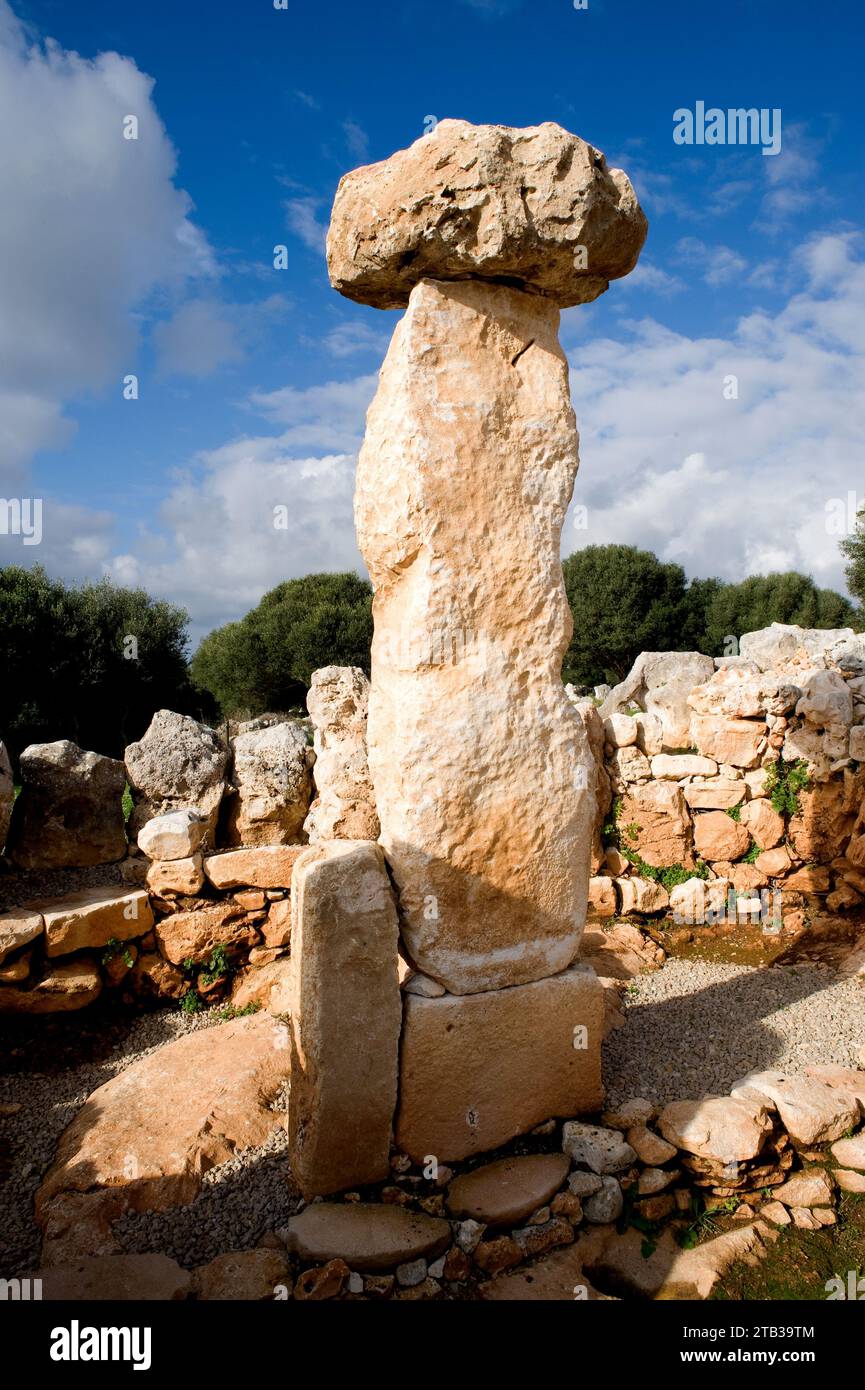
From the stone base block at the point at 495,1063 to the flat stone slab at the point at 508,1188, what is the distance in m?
0.15

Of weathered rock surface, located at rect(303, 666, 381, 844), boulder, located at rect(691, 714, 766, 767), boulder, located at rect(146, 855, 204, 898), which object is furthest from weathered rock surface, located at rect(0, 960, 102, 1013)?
boulder, located at rect(691, 714, 766, 767)

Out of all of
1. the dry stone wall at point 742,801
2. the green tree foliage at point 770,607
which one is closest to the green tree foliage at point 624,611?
the green tree foliage at point 770,607

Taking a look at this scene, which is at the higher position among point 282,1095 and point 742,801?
point 742,801

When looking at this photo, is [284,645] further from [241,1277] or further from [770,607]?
[241,1277]

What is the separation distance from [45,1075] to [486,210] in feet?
18.5

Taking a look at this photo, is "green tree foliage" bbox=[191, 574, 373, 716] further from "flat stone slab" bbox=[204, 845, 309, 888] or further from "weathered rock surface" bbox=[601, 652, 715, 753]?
"flat stone slab" bbox=[204, 845, 309, 888]

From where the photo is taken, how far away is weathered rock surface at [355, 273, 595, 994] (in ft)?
12.1

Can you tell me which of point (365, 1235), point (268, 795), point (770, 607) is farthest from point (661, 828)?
point (770, 607)

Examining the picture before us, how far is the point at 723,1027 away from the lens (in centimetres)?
529

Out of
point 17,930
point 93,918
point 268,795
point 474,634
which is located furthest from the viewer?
point 268,795

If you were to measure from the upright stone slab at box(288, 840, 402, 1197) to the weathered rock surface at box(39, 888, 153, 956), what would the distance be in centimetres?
265

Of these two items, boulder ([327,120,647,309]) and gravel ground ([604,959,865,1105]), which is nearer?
boulder ([327,120,647,309])

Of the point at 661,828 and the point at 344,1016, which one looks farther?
the point at 661,828
